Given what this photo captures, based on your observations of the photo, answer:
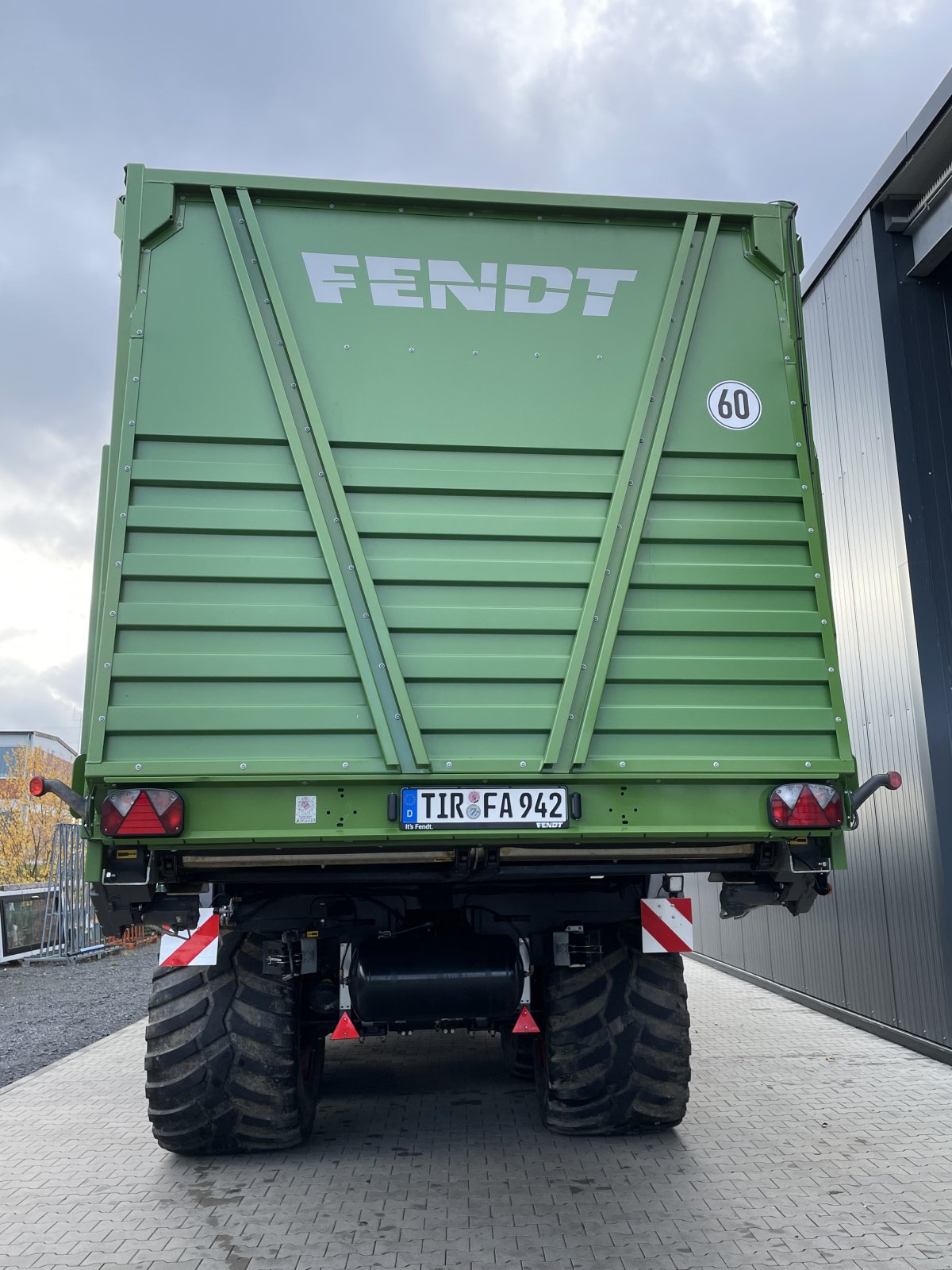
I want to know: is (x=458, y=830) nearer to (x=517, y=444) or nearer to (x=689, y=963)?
(x=517, y=444)

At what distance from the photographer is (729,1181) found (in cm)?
431

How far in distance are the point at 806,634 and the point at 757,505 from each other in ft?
1.79

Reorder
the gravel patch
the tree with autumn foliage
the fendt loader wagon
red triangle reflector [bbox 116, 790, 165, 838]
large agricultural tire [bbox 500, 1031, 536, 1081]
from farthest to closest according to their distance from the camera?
1. the tree with autumn foliage
2. the gravel patch
3. large agricultural tire [bbox 500, 1031, 536, 1081]
4. the fendt loader wagon
5. red triangle reflector [bbox 116, 790, 165, 838]

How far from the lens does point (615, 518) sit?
3.95 m

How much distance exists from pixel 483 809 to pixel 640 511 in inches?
51.1

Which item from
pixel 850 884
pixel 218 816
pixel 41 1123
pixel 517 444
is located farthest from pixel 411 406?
pixel 850 884

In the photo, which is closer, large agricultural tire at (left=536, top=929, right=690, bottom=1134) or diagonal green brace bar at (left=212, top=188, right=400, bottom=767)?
diagonal green brace bar at (left=212, top=188, right=400, bottom=767)

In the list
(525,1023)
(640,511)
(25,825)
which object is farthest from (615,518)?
(25,825)

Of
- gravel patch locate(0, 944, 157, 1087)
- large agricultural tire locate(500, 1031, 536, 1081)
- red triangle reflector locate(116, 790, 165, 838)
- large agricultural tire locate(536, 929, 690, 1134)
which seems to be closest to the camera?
red triangle reflector locate(116, 790, 165, 838)

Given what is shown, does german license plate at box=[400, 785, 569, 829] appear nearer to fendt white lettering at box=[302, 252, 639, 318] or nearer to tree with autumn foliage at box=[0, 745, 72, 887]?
fendt white lettering at box=[302, 252, 639, 318]

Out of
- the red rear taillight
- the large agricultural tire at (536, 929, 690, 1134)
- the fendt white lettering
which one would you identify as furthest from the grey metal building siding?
the fendt white lettering

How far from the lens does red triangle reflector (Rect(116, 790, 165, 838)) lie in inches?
140

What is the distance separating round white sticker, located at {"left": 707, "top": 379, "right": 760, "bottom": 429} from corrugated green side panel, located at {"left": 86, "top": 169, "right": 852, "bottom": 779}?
31mm

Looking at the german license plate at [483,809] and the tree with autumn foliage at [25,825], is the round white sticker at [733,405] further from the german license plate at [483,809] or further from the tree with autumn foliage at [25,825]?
the tree with autumn foliage at [25,825]
